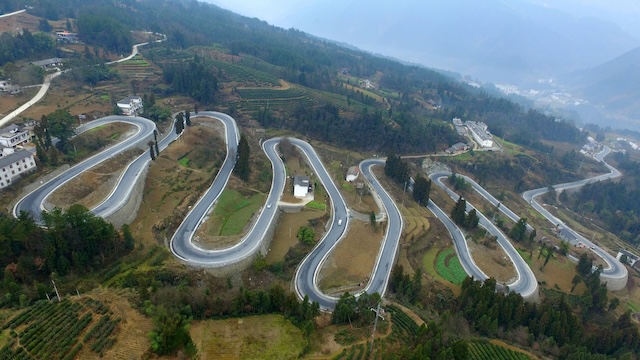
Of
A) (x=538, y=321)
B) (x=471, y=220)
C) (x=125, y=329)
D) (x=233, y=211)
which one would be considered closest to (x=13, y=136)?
(x=233, y=211)

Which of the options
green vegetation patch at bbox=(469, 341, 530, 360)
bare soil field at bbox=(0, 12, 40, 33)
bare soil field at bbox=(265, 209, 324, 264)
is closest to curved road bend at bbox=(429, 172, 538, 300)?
green vegetation patch at bbox=(469, 341, 530, 360)

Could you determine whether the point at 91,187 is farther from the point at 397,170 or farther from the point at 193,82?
the point at 397,170

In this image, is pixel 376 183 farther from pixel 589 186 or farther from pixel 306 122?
pixel 589 186

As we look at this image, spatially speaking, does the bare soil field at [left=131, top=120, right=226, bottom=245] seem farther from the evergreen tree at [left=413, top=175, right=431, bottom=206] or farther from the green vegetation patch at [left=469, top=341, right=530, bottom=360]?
the evergreen tree at [left=413, top=175, right=431, bottom=206]

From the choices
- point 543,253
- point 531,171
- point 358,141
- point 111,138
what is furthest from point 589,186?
point 111,138

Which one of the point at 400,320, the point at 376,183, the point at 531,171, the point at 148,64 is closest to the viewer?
the point at 400,320

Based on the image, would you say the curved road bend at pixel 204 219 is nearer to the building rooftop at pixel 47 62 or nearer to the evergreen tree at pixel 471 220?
the evergreen tree at pixel 471 220
